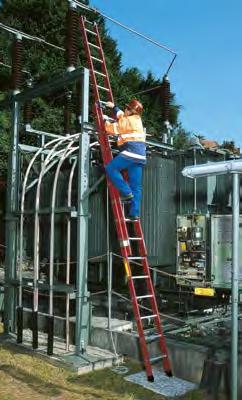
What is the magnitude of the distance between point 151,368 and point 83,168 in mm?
3163

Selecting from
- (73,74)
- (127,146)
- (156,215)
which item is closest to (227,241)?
(156,215)

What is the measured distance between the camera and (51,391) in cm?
656

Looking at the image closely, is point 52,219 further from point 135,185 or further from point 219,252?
point 219,252

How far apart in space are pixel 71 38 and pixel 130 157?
2.69 metres

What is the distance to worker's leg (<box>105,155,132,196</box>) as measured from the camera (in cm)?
785

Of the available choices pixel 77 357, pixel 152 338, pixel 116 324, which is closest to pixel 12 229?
pixel 116 324

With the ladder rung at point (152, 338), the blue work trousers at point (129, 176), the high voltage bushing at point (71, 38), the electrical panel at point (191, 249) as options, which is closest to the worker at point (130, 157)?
the blue work trousers at point (129, 176)

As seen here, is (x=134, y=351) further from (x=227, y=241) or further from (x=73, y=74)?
(x=73, y=74)

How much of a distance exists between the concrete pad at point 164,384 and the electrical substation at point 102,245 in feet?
0.95

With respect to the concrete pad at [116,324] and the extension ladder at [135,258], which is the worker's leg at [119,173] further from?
the concrete pad at [116,324]

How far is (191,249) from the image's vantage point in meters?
8.97

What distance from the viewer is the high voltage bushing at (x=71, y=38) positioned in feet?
29.2

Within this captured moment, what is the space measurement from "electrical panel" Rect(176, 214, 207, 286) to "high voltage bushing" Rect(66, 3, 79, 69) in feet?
10.8

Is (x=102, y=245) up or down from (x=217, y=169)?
down
